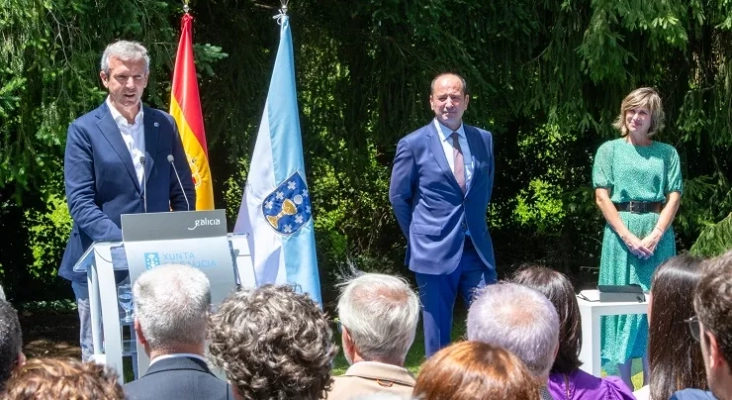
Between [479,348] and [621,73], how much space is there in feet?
21.5

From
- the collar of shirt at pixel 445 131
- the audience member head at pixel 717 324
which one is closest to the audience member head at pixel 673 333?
the audience member head at pixel 717 324

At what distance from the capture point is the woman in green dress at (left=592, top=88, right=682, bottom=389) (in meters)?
5.84

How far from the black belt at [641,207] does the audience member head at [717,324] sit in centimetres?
398

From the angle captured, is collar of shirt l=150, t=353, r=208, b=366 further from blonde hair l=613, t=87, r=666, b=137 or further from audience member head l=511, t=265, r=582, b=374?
blonde hair l=613, t=87, r=666, b=137

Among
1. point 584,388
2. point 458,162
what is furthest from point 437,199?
point 584,388

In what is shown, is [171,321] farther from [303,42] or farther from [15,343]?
[303,42]

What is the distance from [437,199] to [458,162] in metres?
0.25

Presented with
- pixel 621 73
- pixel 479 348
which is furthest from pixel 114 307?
pixel 621 73

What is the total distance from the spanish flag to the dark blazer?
3.55m

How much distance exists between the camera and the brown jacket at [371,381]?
9.18 feet

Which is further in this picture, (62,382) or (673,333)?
(673,333)

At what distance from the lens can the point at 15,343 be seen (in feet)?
8.13

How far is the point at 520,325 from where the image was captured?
2.66 meters

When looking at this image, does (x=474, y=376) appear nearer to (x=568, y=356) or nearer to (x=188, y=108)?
(x=568, y=356)
